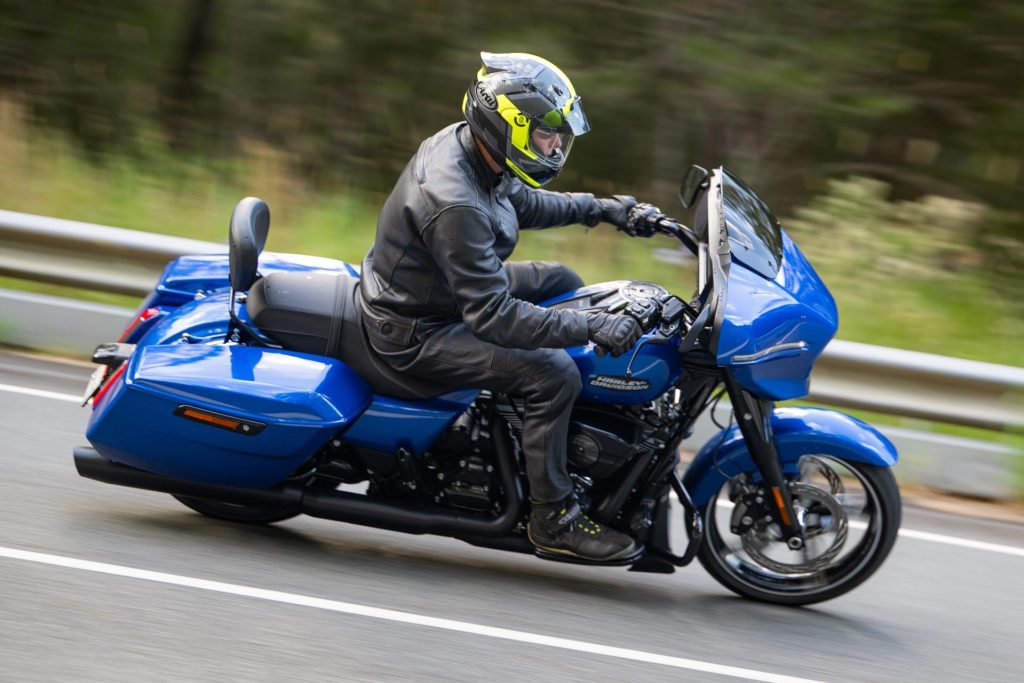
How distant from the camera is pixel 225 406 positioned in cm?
428

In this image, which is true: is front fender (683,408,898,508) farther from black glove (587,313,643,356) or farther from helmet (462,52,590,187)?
helmet (462,52,590,187)

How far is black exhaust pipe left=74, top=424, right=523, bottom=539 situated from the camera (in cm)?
441

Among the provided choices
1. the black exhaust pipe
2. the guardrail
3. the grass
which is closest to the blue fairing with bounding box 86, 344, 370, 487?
the black exhaust pipe

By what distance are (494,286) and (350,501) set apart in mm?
1023

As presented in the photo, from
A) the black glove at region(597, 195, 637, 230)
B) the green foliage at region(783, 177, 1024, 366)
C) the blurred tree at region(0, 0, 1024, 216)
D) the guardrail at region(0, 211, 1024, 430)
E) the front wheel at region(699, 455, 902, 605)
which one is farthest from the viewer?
the blurred tree at region(0, 0, 1024, 216)

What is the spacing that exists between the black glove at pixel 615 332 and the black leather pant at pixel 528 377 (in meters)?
0.28

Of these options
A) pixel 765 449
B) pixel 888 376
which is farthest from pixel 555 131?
pixel 888 376

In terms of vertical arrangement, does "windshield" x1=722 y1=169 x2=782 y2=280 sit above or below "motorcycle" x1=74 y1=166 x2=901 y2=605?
above

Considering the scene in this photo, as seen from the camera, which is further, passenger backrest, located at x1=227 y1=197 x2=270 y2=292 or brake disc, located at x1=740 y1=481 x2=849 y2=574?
brake disc, located at x1=740 y1=481 x2=849 y2=574

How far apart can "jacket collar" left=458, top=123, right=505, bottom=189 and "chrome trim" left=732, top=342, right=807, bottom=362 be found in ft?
3.44

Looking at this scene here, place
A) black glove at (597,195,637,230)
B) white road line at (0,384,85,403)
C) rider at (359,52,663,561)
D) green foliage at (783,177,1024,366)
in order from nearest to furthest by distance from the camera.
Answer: rider at (359,52,663,561), black glove at (597,195,637,230), white road line at (0,384,85,403), green foliage at (783,177,1024,366)

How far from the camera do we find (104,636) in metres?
3.75

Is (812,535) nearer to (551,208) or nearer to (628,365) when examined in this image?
(628,365)

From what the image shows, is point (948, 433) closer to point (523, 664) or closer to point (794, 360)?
point (794, 360)
